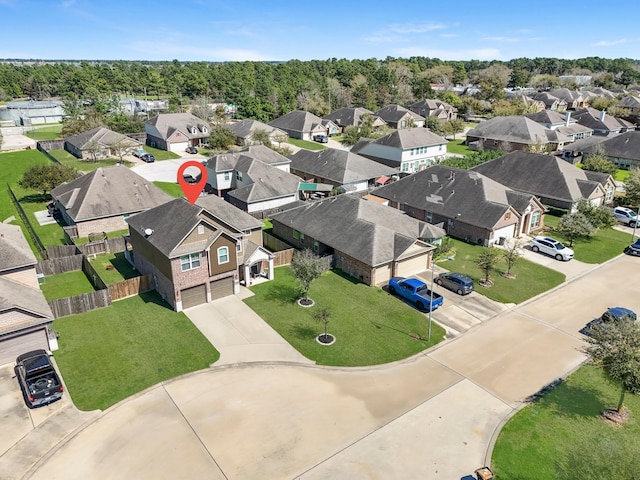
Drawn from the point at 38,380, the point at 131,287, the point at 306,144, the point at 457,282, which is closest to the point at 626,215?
the point at 457,282

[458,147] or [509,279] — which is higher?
[458,147]

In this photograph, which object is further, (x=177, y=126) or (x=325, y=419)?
(x=177, y=126)

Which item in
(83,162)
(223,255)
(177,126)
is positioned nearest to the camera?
(223,255)

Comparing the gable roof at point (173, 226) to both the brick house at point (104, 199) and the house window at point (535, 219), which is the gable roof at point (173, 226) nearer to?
the brick house at point (104, 199)

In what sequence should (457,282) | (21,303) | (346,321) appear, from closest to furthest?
(21,303) → (346,321) → (457,282)

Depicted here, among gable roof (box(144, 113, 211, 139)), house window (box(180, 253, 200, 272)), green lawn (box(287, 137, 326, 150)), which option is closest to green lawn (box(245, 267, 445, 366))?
house window (box(180, 253, 200, 272))

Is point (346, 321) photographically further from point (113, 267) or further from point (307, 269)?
point (113, 267)
